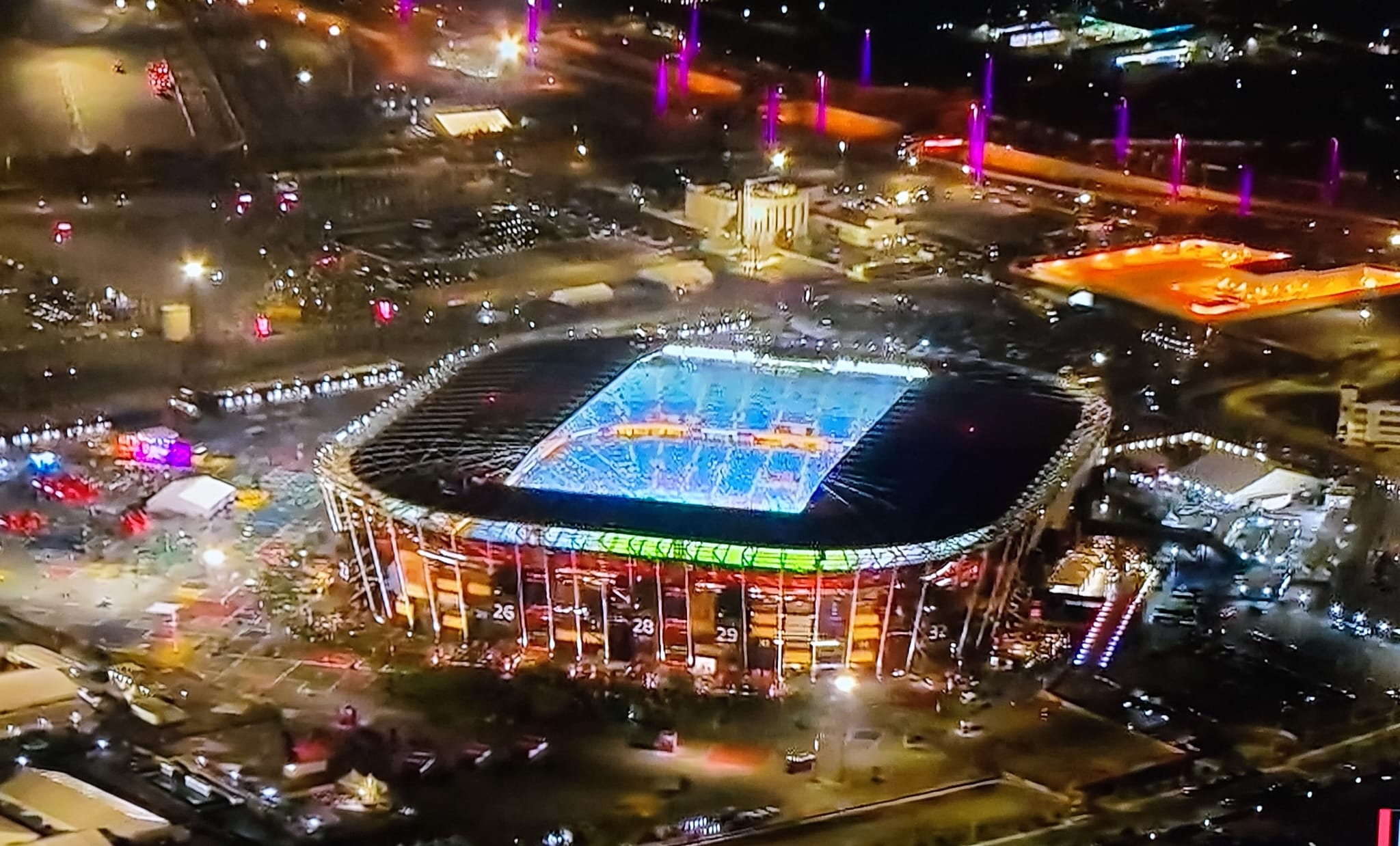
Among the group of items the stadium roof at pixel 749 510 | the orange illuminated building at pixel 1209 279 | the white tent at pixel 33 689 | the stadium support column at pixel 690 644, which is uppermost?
the stadium roof at pixel 749 510

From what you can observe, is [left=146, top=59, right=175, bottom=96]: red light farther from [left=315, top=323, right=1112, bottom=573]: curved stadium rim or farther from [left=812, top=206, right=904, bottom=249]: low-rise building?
[left=315, top=323, right=1112, bottom=573]: curved stadium rim

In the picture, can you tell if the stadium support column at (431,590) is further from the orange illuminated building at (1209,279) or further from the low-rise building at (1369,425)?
the orange illuminated building at (1209,279)

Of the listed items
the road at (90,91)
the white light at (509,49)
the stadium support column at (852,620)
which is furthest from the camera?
the white light at (509,49)

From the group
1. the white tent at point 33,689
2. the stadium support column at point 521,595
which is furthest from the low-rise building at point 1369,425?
the white tent at point 33,689

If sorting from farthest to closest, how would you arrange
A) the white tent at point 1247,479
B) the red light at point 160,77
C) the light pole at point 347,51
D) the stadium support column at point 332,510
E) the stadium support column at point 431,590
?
the light pole at point 347,51 → the red light at point 160,77 → the white tent at point 1247,479 → the stadium support column at point 332,510 → the stadium support column at point 431,590

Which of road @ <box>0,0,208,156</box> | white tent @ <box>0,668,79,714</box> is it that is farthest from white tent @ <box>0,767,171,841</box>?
road @ <box>0,0,208,156</box>

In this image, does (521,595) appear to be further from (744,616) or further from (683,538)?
(744,616)

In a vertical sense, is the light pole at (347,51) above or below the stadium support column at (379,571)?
above
